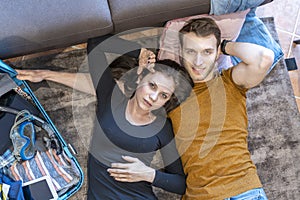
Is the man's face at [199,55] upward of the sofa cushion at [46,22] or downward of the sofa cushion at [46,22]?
downward

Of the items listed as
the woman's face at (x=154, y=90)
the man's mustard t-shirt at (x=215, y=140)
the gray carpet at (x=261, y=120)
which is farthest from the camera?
the gray carpet at (x=261, y=120)

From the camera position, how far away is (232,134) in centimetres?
190

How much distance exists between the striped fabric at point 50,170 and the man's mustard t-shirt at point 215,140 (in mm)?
504

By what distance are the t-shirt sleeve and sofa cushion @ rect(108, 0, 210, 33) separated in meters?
0.47

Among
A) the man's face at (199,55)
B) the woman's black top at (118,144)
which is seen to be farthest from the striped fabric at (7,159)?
the man's face at (199,55)

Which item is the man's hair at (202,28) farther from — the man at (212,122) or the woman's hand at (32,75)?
the woman's hand at (32,75)

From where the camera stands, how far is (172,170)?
196 centimetres

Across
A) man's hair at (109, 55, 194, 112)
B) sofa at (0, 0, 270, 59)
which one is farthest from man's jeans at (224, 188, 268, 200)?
sofa at (0, 0, 270, 59)

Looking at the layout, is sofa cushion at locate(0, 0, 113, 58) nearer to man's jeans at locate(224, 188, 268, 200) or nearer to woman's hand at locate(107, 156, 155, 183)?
woman's hand at locate(107, 156, 155, 183)

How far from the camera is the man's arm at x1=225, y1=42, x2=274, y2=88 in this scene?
1.80 metres

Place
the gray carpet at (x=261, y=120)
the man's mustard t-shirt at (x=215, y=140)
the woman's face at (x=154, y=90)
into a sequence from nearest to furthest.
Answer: the woman's face at (x=154, y=90), the man's mustard t-shirt at (x=215, y=140), the gray carpet at (x=261, y=120)

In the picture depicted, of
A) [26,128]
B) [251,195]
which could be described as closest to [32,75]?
[26,128]

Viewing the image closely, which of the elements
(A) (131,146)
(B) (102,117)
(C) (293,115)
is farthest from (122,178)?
(C) (293,115)

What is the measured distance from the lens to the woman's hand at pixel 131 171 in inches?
73.5
